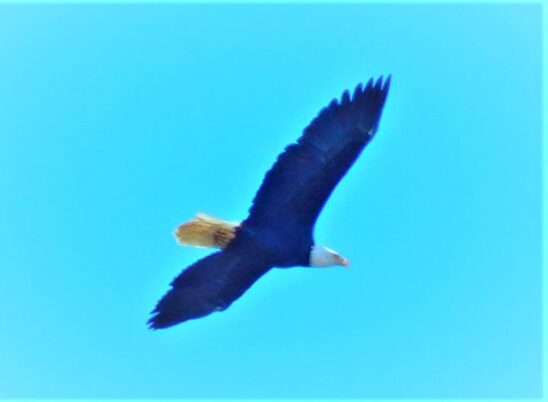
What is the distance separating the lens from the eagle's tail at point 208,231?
17203mm

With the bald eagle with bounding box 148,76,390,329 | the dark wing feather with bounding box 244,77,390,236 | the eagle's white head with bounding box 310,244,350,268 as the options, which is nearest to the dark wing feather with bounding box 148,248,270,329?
the bald eagle with bounding box 148,76,390,329

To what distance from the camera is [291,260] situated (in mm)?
17266

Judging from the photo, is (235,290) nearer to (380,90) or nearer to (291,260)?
(291,260)

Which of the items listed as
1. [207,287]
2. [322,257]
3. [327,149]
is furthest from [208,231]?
[327,149]

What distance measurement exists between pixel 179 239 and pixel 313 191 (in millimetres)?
1606

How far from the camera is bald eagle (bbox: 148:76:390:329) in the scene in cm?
1656

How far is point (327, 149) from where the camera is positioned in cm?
1662

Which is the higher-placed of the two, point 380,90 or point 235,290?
point 380,90

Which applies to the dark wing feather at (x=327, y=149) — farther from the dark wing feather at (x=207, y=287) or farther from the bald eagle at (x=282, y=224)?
the dark wing feather at (x=207, y=287)

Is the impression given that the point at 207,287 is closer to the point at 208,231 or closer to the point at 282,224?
the point at 208,231

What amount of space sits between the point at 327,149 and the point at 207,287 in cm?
213

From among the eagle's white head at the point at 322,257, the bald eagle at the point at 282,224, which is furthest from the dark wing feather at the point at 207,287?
the eagle's white head at the point at 322,257

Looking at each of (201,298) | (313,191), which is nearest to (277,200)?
(313,191)

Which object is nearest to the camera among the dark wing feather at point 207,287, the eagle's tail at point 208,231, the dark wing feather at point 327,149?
the dark wing feather at point 327,149
